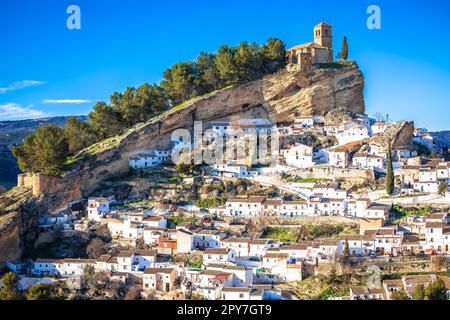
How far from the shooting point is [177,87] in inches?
1350

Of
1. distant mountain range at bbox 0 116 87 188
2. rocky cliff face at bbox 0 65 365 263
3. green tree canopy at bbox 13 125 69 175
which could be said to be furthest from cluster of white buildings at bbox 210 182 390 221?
distant mountain range at bbox 0 116 87 188

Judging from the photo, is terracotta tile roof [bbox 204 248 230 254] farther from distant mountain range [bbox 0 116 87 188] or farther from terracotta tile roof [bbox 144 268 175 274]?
distant mountain range [bbox 0 116 87 188]

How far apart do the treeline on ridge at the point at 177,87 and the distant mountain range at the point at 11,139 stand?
408 inches

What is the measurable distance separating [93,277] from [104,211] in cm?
562

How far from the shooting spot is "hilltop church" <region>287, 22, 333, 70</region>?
33.7m

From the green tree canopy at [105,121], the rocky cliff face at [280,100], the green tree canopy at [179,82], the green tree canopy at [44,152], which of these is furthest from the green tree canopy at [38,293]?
the green tree canopy at [179,82]

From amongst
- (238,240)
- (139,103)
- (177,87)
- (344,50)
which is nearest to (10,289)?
(238,240)

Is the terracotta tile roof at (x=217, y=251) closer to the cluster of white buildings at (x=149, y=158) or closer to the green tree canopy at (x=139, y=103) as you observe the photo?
the cluster of white buildings at (x=149, y=158)

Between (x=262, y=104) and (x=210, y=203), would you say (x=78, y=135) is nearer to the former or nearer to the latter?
(x=210, y=203)

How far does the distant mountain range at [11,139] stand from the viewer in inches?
1696

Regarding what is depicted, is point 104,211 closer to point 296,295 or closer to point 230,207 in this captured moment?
point 230,207

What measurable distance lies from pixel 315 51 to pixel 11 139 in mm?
34688

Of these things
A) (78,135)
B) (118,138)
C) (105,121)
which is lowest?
(118,138)
